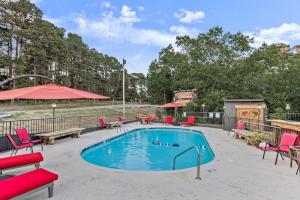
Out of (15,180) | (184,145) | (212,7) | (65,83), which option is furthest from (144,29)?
(65,83)

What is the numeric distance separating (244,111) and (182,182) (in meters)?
10.0

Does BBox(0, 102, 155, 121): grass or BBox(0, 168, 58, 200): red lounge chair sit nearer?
BBox(0, 168, 58, 200): red lounge chair

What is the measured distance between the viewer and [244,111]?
1298cm

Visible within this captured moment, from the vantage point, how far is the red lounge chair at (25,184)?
3.00 m

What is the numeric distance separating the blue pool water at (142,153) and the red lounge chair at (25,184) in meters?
3.60

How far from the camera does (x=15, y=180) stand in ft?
11.1

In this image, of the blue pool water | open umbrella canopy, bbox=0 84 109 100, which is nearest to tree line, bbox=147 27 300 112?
the blue pool water

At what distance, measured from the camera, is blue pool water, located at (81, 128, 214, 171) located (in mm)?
7395

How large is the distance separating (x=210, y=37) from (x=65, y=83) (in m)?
27.5

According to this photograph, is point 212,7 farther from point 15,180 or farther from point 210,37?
point 15,180

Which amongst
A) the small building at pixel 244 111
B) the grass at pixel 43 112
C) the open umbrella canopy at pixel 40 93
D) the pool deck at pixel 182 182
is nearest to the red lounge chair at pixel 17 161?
the pool deck at pixel 182 182

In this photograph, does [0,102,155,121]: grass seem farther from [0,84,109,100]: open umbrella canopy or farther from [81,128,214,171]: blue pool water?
[0,84,109,100]: open umbrella canopy

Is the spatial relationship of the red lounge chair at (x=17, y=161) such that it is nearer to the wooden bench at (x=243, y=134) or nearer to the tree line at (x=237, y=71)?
the wooden bench at (x=243, y=134)

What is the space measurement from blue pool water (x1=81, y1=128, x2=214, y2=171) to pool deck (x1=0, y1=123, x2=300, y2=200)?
1675mm
